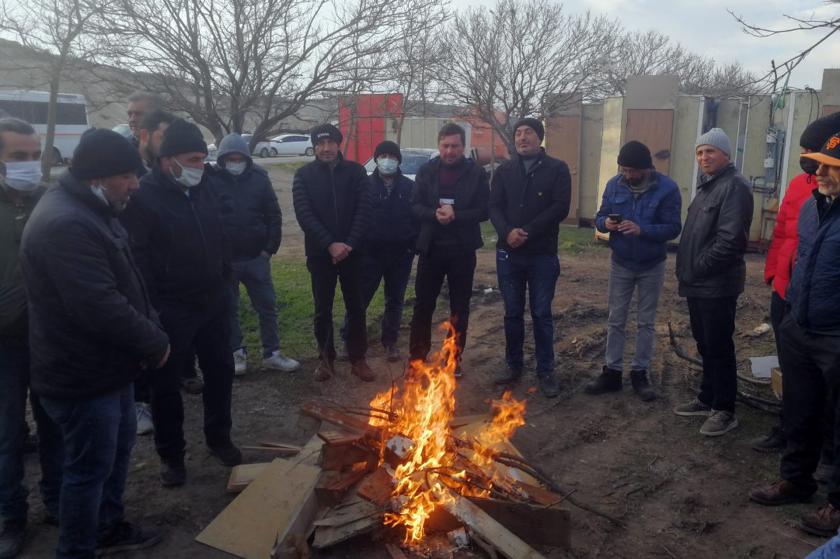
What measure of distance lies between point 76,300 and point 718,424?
4611 mm

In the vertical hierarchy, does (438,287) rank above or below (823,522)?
above

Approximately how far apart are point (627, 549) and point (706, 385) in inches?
87.1

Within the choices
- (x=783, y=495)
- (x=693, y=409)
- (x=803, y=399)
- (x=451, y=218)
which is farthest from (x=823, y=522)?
(x=451, y=218)

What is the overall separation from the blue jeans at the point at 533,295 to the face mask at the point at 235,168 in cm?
263

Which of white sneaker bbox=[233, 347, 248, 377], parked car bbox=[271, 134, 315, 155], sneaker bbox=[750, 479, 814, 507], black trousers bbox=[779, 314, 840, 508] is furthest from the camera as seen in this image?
parked car bbox=[271, 134, 315, 155]

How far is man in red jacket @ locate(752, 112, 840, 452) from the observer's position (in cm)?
407

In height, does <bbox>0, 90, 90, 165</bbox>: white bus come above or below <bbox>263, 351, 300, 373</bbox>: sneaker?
above

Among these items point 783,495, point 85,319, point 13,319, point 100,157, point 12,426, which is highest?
point 100,157

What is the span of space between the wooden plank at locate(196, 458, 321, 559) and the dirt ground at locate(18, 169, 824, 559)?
0.40ft

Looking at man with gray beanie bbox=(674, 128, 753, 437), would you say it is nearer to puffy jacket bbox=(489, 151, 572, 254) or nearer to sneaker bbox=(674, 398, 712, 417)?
sneaker bbox=(674, 398, 712, 417)

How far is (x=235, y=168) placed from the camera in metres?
5.88

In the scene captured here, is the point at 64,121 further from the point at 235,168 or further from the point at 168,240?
the point at 168,240

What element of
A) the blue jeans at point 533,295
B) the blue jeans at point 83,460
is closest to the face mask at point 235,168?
the blue jeans at point 533,295

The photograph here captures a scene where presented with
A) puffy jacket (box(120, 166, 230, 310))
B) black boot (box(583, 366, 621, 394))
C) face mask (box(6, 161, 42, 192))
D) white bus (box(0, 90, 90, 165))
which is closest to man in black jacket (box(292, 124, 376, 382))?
puffy jacket (box(120, 166, 230, 310))
